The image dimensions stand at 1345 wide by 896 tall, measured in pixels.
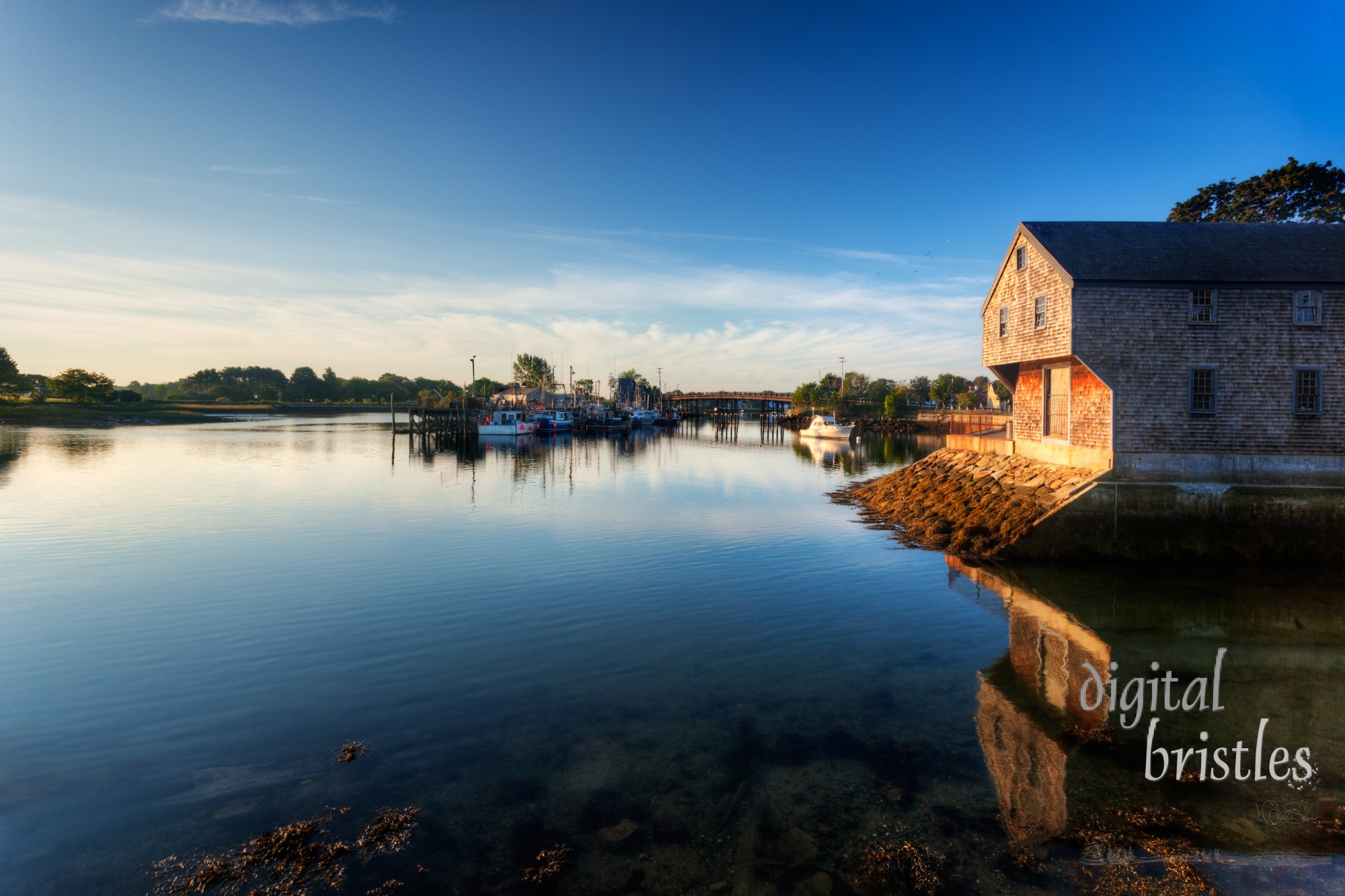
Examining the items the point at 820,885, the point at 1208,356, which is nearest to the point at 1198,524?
the point at 1208,356

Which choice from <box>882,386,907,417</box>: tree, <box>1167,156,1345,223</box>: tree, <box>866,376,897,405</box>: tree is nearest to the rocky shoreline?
<box>1167,156,1345,223</box>: tree

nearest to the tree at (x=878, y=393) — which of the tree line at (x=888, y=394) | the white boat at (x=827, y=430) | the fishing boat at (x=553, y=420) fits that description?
the tree line at (x=888, y=394)

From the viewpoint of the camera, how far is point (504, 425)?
299ft

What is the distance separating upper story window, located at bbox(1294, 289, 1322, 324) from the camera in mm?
19781

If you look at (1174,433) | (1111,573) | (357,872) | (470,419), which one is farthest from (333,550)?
(470,419)

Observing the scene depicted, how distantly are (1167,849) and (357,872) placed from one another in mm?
8245

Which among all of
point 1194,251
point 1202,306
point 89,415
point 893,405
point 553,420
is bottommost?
point 553,420

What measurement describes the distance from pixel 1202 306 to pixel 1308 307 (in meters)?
2.91

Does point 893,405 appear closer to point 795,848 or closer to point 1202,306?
point 1202,306

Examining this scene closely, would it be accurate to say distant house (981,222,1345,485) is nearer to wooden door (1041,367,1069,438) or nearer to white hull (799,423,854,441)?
wooden door (1041,367,1069,438)

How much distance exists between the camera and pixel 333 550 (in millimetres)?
20438

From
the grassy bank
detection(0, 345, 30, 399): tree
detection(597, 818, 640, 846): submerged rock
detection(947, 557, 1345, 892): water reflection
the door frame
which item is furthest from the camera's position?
detection(0, 345, 30, 399): tree

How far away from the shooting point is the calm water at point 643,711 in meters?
6.51

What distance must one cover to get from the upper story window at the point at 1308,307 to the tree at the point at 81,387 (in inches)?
6634
